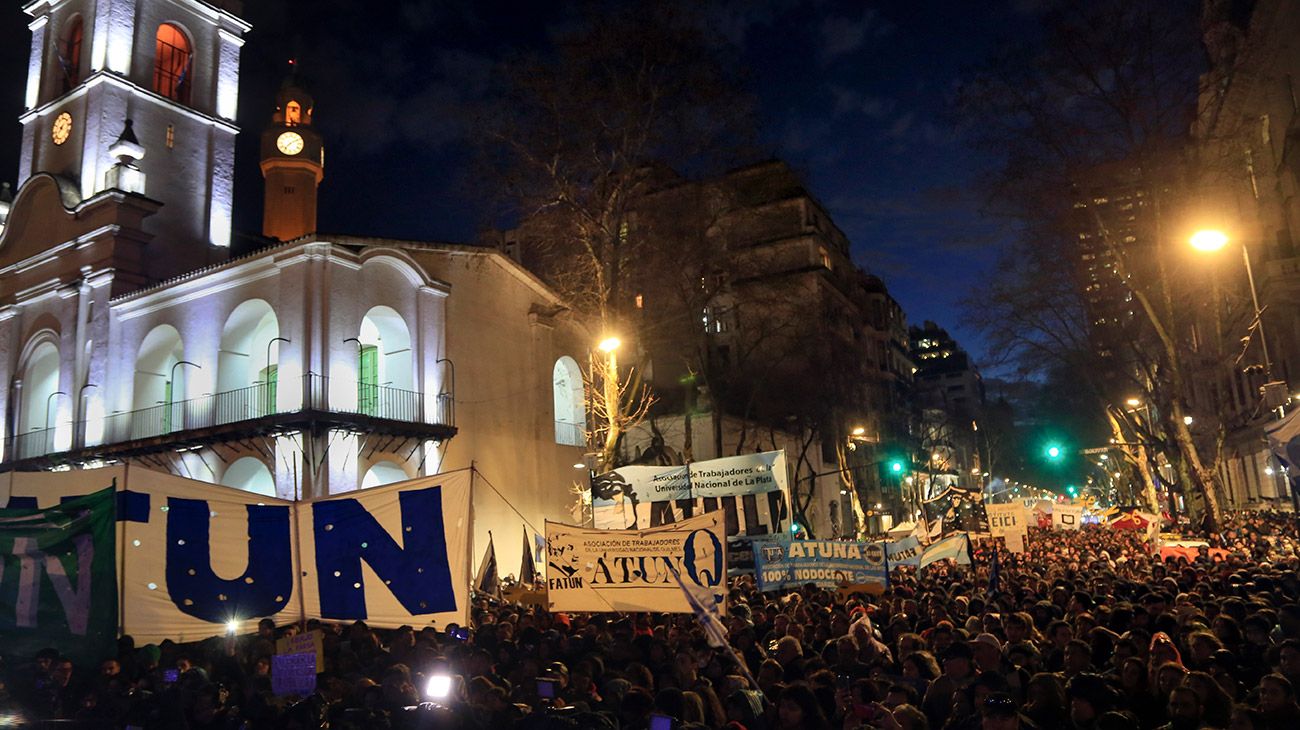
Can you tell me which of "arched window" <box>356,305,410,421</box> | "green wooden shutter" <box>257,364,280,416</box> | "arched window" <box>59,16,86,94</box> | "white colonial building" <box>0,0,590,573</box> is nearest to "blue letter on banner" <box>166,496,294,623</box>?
"white colonial building" <box>0,0,590,573</box>

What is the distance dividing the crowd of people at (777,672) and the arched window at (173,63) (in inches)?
1123

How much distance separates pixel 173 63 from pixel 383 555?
31.6 metres

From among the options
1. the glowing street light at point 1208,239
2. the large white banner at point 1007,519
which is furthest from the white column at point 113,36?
the glowing street light at point 1208,239

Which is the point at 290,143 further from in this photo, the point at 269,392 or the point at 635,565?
the point at 635,565

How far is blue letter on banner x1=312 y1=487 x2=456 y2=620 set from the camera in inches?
362

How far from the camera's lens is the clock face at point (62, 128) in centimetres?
3306

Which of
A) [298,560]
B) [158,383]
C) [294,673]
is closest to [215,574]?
[298,560]

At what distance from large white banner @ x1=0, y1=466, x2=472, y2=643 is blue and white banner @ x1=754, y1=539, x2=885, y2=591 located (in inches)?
249

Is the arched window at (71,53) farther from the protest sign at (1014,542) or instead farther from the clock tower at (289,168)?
the protest sign at (1014,542)

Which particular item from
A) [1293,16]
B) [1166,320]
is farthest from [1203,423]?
[1293,16]

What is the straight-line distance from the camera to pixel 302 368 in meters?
22.7

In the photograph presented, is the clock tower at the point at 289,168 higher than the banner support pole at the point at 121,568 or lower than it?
higher

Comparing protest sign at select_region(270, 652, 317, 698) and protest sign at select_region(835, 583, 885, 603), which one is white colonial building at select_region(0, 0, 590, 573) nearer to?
protest sign at select_region(835, 583, 885, 603)

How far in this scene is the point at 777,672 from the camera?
7.88 metres
